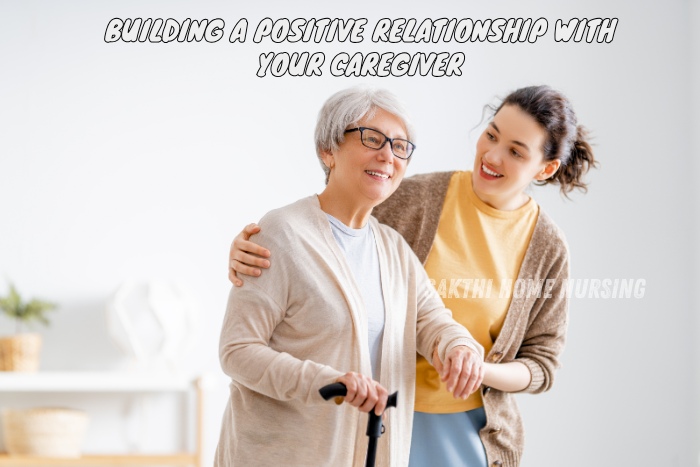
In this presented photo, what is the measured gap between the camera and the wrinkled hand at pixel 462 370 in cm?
148

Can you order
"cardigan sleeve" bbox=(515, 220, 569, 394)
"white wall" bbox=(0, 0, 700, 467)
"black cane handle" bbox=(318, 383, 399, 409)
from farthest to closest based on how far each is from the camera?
"white wall" bbox=(0, 0, 700, 467) → "cardigan sleeve" bbox=(515, 220, 569, 394) → "black cane handle" bbox=(318, 383, 399, 409)

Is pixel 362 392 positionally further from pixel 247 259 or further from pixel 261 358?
pixel 247 259

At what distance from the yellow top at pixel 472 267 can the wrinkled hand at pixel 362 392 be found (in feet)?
1.34

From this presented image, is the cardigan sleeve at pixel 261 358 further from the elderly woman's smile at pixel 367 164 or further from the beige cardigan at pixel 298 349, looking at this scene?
the elderly woman's smile at pixel 367 164

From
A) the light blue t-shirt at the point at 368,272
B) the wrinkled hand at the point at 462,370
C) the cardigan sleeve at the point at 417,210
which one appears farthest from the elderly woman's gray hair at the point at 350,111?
the wrinkled hand at the point at 462,370

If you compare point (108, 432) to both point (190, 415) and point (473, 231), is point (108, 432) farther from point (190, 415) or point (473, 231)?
point (473, 231)

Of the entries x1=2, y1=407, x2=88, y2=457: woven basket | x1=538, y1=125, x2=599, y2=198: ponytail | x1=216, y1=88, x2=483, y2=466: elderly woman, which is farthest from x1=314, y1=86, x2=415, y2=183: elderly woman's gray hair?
x1=2, y1=407, x2=88, y2=457: woven basket

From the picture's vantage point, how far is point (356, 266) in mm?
1547

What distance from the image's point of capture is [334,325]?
4.74ft

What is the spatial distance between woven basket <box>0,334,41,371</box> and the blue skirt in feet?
6.33

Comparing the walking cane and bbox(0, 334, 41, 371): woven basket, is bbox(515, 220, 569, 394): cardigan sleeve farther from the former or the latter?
bbox(0, 334, 41, 371): woven basket

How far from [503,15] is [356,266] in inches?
85.1

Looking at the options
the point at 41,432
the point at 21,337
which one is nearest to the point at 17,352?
the point at 21,337

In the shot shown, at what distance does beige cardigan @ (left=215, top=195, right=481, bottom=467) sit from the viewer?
1.40 metres
